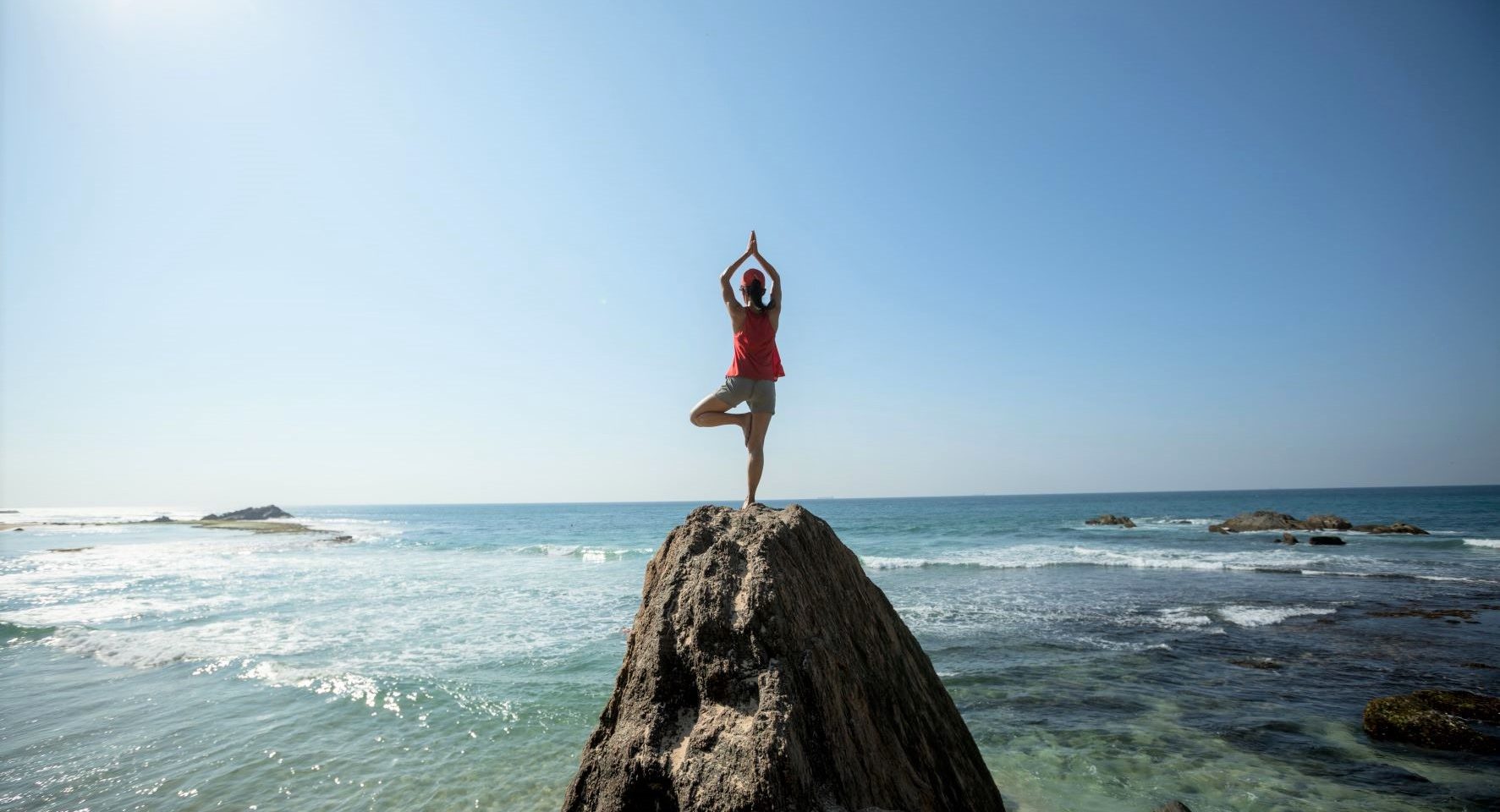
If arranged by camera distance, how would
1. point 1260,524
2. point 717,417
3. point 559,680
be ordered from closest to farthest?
point 717,417, point 559,680, point 1260,524

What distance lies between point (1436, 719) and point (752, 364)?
358 inches

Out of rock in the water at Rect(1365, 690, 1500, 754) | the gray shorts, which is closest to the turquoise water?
rock in the water at Rect(1365, 690, 1500, 754)

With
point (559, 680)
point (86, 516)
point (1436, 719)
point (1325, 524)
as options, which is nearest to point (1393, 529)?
point (1325, 524)

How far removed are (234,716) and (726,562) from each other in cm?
857

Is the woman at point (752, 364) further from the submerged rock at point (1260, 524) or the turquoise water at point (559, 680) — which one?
the submerged rock at point (1260, 524)

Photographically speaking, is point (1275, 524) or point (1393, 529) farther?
point (1275, 524)

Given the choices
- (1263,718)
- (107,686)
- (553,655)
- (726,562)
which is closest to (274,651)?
(107,686)

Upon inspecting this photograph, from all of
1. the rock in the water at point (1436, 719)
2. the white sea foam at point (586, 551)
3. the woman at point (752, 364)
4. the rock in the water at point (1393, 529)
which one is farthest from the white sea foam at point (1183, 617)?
the rock in the water at point (1393, 529)

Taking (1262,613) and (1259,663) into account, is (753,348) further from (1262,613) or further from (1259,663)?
(1262,613)

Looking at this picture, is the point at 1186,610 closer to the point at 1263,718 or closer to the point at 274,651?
the point at 1263,718

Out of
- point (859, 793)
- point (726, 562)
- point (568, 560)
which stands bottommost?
point (568, 560)

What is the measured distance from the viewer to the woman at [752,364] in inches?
207

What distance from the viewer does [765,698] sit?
300cm

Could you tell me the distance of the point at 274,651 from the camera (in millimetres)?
11680
